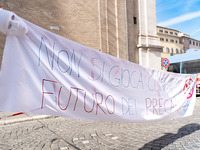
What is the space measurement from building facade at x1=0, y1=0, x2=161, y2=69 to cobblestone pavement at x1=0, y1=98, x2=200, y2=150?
7.29 metres

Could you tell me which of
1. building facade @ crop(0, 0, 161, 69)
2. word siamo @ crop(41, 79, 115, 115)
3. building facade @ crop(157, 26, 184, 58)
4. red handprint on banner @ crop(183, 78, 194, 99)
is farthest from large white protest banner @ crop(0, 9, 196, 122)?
building facade @ crop(157, 26, 184, 58)

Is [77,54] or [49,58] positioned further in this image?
[77,54]

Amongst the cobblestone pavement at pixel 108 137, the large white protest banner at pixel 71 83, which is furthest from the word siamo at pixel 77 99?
the cobblestone pavement at pixel 108 137

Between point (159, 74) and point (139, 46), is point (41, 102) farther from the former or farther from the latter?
point (139, 46)

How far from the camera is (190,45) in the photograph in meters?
60.0

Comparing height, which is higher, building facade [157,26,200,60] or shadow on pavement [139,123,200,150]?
building facade [157,26,200,60]

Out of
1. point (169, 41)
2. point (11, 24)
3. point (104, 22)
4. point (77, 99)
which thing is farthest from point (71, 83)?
point (169, 41)

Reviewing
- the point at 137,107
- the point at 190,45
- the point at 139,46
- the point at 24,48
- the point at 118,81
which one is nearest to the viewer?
the point at 24,48

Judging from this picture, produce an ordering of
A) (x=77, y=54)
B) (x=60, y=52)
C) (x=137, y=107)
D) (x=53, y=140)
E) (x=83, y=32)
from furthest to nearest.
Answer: (x=83, y=32) < (x=53, y=140) < (x=137, y=107) < (x=77, y=54) < (x=60, y=52)

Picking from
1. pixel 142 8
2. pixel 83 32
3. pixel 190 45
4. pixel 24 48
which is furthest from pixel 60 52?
pixel 190 45

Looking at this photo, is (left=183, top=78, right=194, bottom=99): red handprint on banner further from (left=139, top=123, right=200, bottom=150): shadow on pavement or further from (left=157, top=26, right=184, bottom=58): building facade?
(left=157, top=26, right=184, bottom=58): building facade

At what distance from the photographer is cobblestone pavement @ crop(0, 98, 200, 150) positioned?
352 centimetres

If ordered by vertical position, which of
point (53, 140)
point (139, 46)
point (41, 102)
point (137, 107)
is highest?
point (139, 46)

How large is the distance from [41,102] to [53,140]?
2.22 metres
